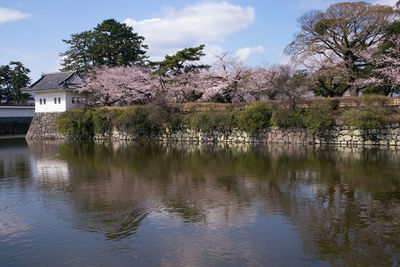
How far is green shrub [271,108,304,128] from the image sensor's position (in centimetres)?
2283

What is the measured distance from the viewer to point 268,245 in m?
6.14

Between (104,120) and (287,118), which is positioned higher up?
(104,120)

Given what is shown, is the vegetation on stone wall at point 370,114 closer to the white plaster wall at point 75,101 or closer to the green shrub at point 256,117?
the green shrub at point 256,117

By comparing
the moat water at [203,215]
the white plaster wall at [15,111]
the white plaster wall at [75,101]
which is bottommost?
the moat water at [203,215]

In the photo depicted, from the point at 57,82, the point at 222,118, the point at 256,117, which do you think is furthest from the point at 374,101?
the point at 57,82

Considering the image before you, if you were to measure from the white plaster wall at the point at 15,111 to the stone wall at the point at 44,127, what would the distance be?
13.8 ft

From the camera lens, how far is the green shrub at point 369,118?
65.7 ft

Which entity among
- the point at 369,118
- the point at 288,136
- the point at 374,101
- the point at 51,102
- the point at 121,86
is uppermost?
the point at 121,86

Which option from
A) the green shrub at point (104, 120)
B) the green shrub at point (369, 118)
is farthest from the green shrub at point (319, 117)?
the green shrub at point (104, 120)

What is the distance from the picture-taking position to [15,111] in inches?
1476

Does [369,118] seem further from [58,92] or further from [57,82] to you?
[57,82]

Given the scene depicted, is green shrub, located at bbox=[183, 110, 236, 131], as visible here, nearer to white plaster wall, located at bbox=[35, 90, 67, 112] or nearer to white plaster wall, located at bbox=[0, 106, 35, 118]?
white plaster wall, located at bbox=[35, 90, 67, 112]

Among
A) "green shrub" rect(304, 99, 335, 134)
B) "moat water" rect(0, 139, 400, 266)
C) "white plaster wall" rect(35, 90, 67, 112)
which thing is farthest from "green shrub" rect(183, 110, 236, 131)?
"white plaster wall" rect(35, 90, 67, 112)

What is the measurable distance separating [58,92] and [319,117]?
989 inches
